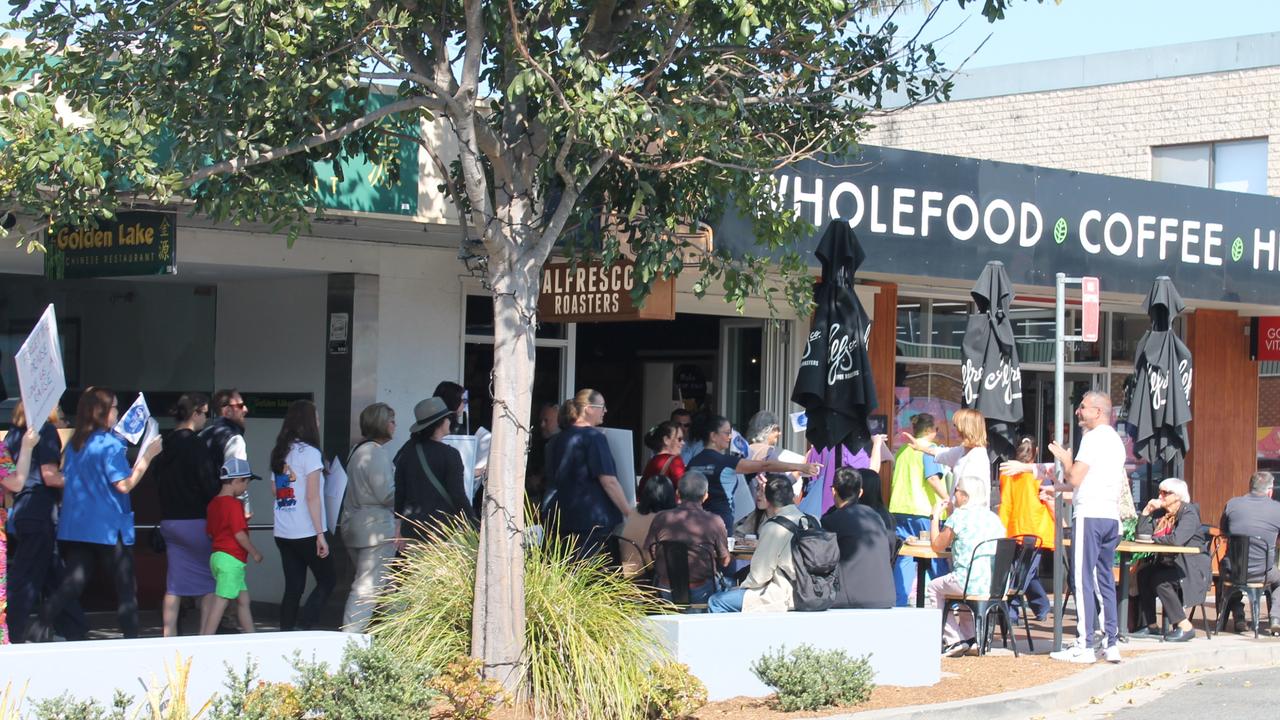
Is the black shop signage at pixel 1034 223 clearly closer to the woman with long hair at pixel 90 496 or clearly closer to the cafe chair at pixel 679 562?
the cafe chair at pixel 679 562

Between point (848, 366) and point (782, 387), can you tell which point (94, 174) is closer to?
point (848, 366)

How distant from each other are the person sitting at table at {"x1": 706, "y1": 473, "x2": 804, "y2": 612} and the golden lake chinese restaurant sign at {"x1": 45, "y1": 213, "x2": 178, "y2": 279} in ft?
13.7

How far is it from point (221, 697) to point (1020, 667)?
592cm

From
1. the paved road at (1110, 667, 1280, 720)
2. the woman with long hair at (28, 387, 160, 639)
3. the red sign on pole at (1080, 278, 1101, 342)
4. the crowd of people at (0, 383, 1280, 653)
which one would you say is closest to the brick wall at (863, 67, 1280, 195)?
the red sign on pole at (1080, 278, 1101, 342)

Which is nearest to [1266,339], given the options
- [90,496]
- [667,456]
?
[667,456]

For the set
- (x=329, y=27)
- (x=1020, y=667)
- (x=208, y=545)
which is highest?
(x=329, y=27)

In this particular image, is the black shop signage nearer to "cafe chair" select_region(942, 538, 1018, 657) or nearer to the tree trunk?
"cafe chair" select_region(942, 538, 1018, 657)

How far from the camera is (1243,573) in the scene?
42.8ft

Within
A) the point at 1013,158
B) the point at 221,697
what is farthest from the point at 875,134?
the point at 221,697

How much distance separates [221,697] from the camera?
6844 millimetres

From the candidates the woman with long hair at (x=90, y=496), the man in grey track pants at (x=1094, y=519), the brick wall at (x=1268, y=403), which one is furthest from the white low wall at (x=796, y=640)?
the brick wall at (x=1268, y=403)

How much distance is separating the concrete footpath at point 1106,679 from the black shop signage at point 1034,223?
397 centimetres

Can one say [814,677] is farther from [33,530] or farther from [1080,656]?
[33,530]

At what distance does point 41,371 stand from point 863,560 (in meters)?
5.19
